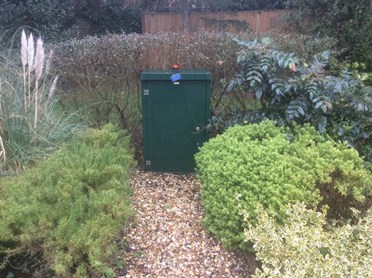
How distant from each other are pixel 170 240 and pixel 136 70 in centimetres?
230

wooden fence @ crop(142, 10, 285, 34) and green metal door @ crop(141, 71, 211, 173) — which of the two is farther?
wooden fence @ crop(142, 10, 285, 34)

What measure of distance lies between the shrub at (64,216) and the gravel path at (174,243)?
1.11ft

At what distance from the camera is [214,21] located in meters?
12.1

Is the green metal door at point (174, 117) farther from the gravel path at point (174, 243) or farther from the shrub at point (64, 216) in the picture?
the shrub at point (64, 216)

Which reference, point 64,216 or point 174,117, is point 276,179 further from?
point 174,117

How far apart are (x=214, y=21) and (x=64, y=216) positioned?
10.5 metres

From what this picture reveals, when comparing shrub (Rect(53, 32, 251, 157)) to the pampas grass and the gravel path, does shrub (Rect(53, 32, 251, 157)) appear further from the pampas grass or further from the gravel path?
the gravel path

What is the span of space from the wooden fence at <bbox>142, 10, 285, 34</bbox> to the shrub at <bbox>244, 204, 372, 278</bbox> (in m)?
9.46

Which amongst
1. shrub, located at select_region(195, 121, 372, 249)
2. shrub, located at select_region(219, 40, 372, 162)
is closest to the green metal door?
shrub, located at select_region(219, 40, 372, 162)

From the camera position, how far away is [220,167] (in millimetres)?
3227

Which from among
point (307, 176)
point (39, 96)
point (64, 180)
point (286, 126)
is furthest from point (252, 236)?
point (39, 96)

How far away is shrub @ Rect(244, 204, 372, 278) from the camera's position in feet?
6.91

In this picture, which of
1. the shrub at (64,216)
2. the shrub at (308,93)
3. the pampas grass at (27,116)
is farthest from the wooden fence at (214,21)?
the shrub at (64,216)

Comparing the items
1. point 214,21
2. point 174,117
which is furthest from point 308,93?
point 214,21
